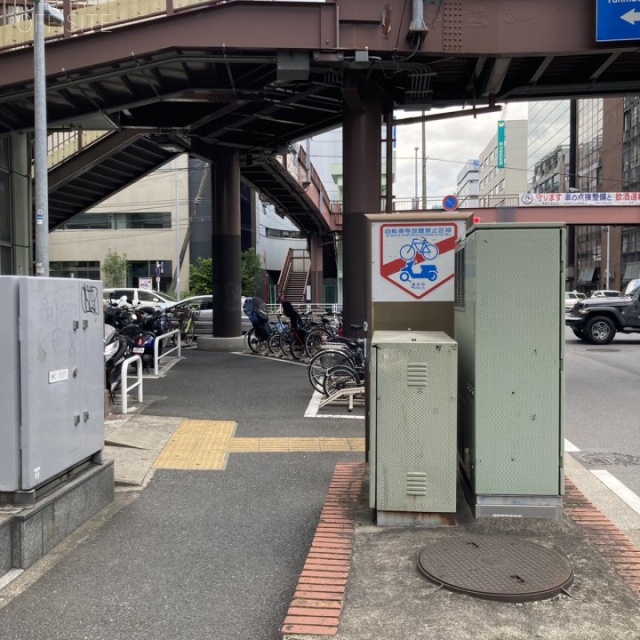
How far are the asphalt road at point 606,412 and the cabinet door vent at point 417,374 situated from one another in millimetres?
2947

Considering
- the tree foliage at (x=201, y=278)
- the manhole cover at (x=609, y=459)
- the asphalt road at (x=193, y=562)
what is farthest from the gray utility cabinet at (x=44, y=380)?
the tree foliage at (x=201, y=278)

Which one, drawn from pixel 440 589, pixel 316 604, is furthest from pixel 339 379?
pixel 316 604

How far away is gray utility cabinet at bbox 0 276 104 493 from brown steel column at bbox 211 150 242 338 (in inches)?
495

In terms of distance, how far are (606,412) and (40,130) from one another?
10.2 m

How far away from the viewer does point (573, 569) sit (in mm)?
3459

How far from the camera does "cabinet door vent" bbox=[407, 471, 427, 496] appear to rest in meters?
4.05

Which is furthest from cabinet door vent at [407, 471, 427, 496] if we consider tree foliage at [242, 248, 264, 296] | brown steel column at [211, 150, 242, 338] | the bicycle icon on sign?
tree foliage at [242, 248, 264, 296]

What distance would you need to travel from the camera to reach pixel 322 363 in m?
10.5

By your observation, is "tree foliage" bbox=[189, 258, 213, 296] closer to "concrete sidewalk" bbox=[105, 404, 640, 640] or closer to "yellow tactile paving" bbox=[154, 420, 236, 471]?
"yellow tactile paving" bbox=[154, 420, 236, 471]

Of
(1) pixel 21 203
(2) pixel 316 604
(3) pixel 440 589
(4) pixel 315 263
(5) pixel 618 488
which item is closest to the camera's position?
(2) pixel 316 604

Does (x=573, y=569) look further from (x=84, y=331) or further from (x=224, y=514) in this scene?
(x=84, y=331)

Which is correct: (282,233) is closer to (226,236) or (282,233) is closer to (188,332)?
(188,332)

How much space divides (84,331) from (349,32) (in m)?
7.26

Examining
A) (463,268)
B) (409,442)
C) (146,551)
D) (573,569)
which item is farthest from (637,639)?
(146,551)
